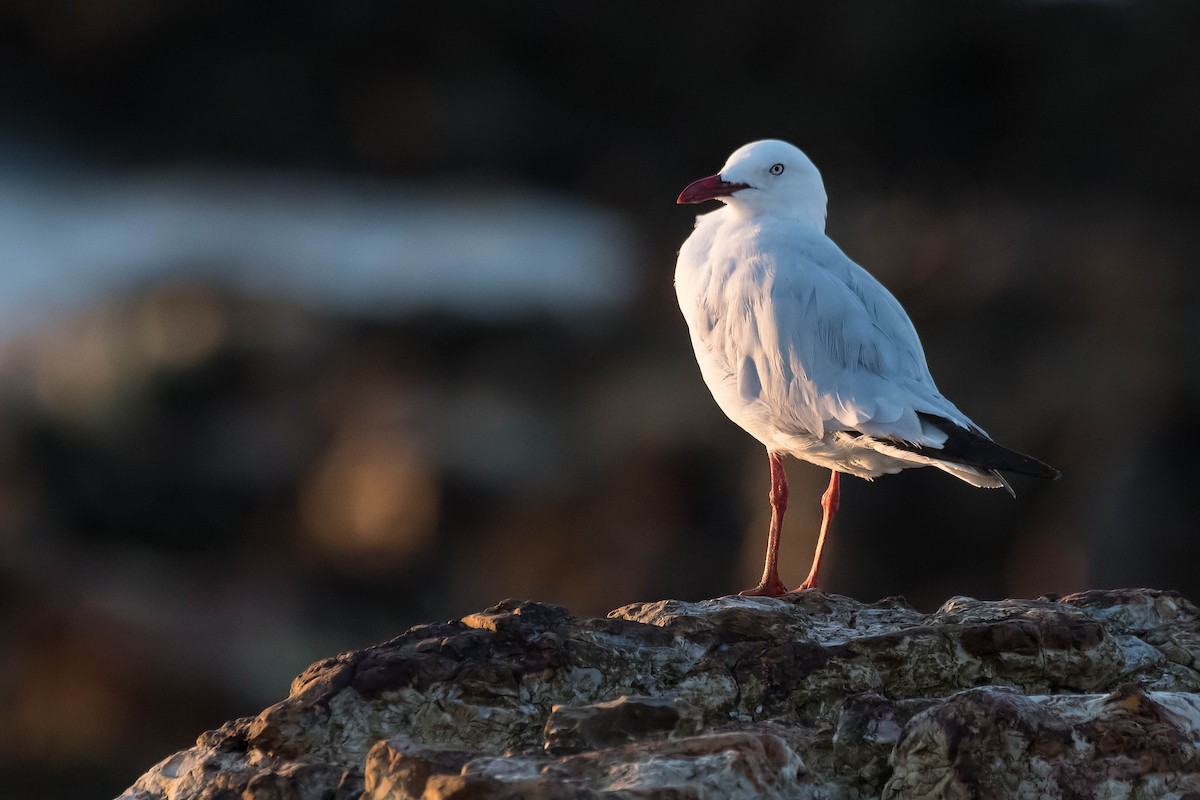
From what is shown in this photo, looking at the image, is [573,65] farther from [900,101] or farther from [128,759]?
[128,759]

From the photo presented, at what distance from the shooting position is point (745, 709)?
4.07 m

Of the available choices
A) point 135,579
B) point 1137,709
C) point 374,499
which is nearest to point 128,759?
point 135,579

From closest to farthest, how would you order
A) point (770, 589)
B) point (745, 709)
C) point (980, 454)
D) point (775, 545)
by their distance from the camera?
point (745, 709) → point (980, 454) → point (770, 589) → point (775, 545)

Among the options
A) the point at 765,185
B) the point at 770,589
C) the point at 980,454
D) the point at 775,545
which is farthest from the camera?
the point at 765,185

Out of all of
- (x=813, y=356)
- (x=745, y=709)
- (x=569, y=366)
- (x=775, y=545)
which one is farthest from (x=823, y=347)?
(x=569, y=366)

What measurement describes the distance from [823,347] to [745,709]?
6.82 ft

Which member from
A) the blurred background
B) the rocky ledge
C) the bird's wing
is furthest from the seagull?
the blurred background

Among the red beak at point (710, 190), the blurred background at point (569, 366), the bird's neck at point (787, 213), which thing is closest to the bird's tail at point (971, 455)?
the bird's neck at point (787, 213)

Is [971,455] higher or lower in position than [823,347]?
lower

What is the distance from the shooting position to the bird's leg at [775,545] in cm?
567

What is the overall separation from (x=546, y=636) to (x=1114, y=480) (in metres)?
12.1

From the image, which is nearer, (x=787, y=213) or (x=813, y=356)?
(x=813, y=356)

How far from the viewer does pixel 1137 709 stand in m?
3.41

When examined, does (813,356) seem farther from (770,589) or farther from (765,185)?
(765,185)
